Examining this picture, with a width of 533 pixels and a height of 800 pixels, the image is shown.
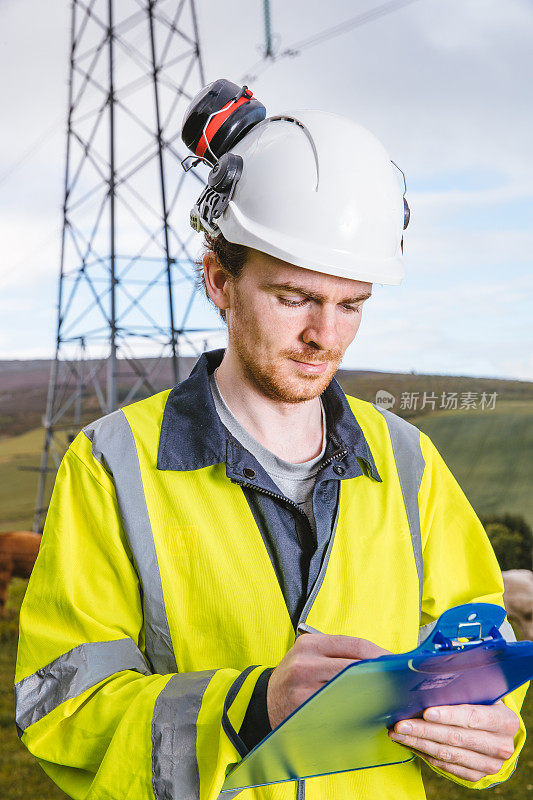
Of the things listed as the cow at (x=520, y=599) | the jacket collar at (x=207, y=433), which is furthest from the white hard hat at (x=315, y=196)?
the cow at (x=520, y=599)

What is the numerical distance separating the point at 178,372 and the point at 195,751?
3803mm

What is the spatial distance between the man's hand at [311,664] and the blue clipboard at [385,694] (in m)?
0.04

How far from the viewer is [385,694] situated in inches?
27.3

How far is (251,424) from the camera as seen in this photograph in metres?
1.14

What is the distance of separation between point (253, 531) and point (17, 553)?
3642 millimetres

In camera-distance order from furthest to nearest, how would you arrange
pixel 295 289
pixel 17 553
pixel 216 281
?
1. pixel 17 553
2. pixel 216 281
3. pixel 295 289

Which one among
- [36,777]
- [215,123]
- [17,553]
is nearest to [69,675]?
[215,123]

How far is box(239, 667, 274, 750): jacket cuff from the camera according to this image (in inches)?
30.9

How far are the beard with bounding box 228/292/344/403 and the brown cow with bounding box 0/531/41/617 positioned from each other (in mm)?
3531

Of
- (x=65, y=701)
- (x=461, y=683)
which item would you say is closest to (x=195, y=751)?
(x=65, y=701)

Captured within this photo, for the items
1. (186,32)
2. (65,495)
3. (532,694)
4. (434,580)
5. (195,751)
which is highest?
(186,32)

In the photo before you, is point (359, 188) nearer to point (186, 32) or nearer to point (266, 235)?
point (266, 235)

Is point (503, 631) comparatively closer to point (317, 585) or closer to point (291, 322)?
point (317, 585)

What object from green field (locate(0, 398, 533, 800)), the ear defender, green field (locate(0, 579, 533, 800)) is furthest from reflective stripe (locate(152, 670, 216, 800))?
green field (locate(0, 398, 533, 800))
